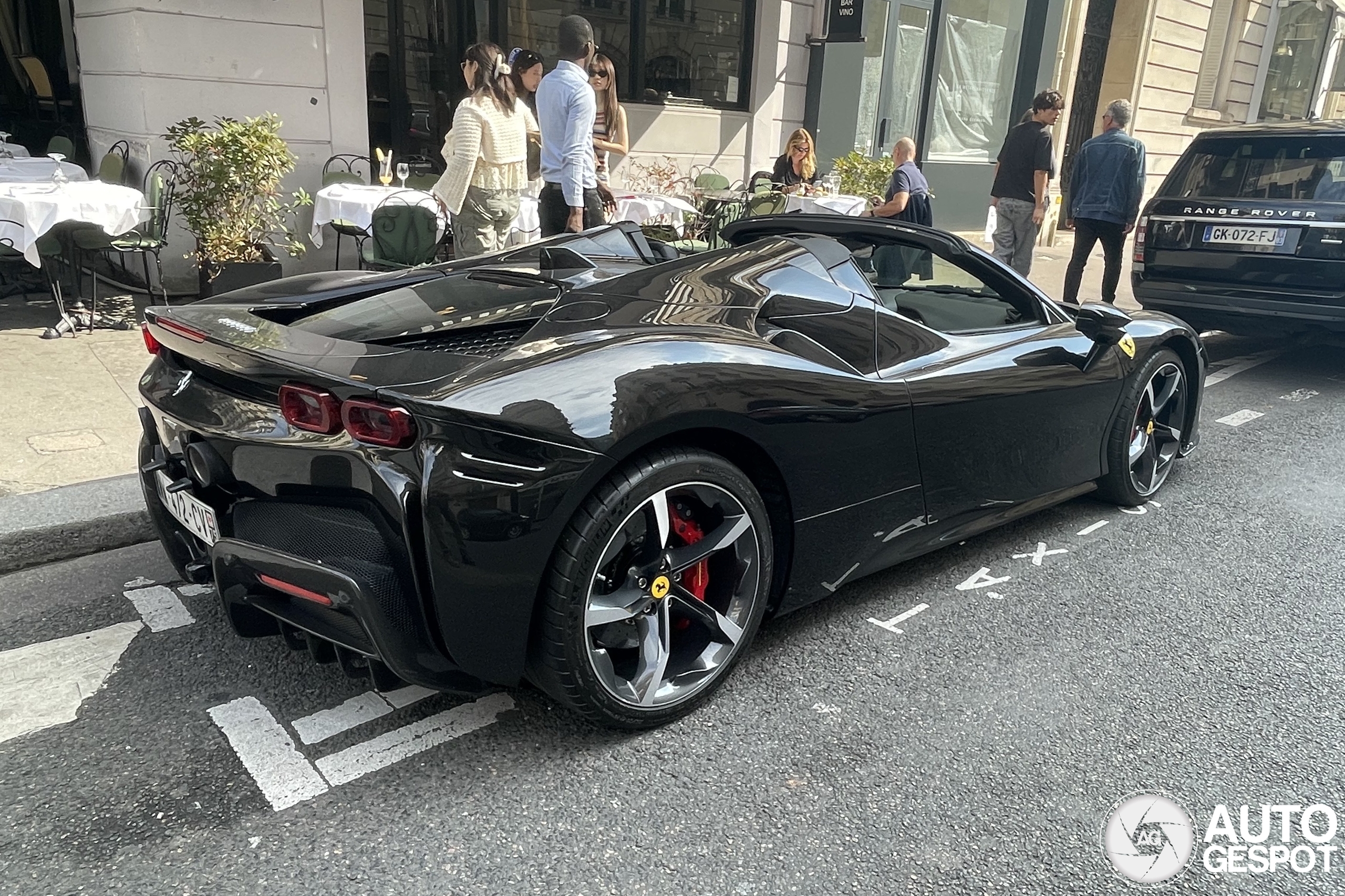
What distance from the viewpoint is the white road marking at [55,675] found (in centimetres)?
247

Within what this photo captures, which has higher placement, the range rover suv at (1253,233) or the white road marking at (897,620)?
the range rover suv at (1253,233)

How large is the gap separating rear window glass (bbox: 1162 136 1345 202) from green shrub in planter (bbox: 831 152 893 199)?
3365 millimetres

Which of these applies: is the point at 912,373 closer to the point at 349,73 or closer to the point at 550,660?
the point at 550,660

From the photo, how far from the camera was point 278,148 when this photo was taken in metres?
6.78

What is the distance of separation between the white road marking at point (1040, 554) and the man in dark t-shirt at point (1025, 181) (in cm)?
486

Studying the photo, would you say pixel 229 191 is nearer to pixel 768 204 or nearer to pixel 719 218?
pixel 719 218

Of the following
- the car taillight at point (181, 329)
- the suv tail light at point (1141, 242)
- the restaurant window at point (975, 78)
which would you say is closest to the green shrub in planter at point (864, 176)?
the suv tail light at point (1141, 242)

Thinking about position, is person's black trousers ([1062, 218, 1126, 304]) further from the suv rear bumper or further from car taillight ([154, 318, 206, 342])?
car taillight ([154, 318, 206, 342])

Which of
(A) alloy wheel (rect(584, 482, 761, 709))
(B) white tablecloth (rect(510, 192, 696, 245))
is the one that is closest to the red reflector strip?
(A) alloy wheel (rect(584, 482, 761, 709))

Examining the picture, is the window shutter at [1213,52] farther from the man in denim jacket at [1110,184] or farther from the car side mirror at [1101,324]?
the car side mirror at [1101,324]

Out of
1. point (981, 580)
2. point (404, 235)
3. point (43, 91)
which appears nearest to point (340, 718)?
point (981, 580)

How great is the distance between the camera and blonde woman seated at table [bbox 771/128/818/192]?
9242 mm

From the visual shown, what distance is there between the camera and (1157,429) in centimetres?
427

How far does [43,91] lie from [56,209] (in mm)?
5469
